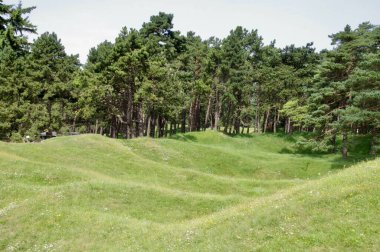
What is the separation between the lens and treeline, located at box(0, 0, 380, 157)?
2016 inches

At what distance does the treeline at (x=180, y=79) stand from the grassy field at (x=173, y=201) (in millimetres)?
9312

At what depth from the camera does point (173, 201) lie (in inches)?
1161

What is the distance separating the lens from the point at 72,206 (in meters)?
25.8

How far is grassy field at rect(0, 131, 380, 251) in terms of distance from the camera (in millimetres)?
15969

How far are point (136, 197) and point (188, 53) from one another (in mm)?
54225

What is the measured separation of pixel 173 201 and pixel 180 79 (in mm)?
47710

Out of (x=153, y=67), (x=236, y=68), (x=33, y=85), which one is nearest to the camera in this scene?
(x=153, y=67)

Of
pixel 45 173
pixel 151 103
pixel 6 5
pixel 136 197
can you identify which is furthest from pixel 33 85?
pixel 136 197

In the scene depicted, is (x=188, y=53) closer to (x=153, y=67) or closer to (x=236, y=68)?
(x=236, y=68)

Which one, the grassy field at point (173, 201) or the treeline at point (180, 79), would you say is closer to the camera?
the grassy field at point (173, 201)

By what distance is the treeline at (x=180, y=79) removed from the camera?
5122 cm

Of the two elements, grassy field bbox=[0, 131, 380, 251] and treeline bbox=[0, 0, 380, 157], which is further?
treeline bbox=[0, 0, 380, 157]

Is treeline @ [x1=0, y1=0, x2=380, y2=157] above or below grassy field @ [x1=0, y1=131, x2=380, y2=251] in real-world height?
above

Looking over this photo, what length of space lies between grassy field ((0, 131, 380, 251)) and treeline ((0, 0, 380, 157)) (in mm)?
9312
